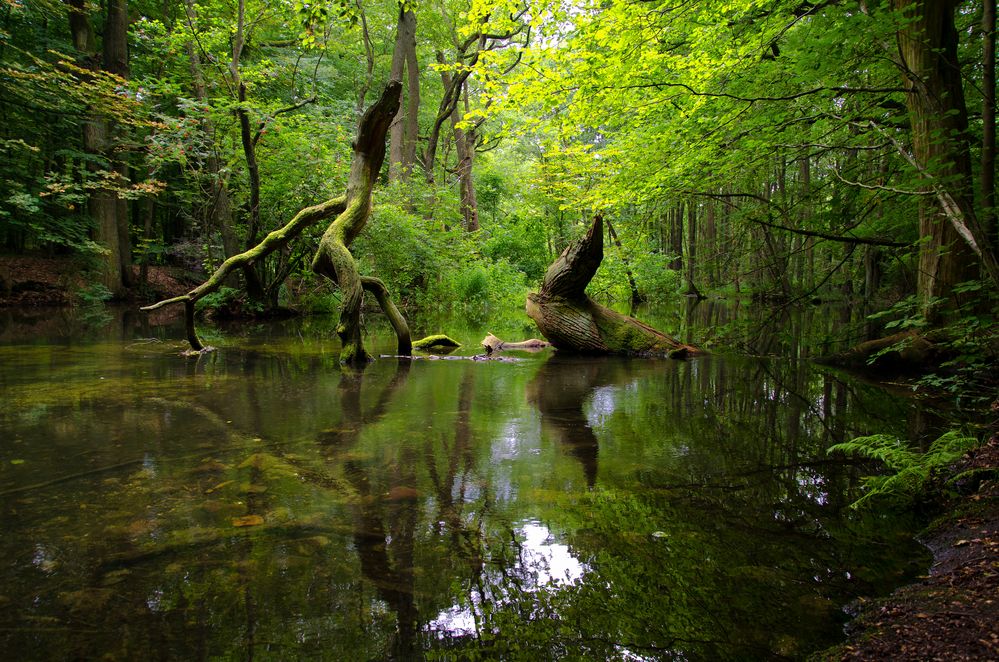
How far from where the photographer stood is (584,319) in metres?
Result: 9.00

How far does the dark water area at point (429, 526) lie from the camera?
5.61ft

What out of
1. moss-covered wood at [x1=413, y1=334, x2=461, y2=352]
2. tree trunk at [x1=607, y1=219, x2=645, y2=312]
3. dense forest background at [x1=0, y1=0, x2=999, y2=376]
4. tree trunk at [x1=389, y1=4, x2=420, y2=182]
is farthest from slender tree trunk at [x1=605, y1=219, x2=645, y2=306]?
moss-covered wood at [x1=413, y1=334, x2=461, y2=352]

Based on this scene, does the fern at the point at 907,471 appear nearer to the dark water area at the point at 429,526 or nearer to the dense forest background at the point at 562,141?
the dark water area at the point at 429,526

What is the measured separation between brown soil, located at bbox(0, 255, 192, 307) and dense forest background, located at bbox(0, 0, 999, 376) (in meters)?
0.59

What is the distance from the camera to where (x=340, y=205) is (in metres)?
8.57

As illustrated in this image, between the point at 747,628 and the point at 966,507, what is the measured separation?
1.47 meters

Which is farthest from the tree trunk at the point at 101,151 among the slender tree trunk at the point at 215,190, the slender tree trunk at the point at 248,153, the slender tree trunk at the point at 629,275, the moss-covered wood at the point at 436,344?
the slender tree trunk at the point at 629,275

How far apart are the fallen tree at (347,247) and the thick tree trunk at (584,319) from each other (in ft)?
8.65

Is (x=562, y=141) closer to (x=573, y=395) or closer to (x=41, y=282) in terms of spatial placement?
(x=573, y=395)

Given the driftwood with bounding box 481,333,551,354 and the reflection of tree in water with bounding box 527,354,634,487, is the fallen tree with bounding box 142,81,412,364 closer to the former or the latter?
the driftwood with bounding box 481,333,551,354

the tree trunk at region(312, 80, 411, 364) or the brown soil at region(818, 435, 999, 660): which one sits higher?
the tree trunk at region(312, 80, 411, 364)

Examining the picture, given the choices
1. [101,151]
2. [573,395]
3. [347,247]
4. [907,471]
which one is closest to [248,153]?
[347,247]

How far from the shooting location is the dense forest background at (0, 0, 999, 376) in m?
4.79

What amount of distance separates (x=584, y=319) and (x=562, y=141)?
7835 millimetres
